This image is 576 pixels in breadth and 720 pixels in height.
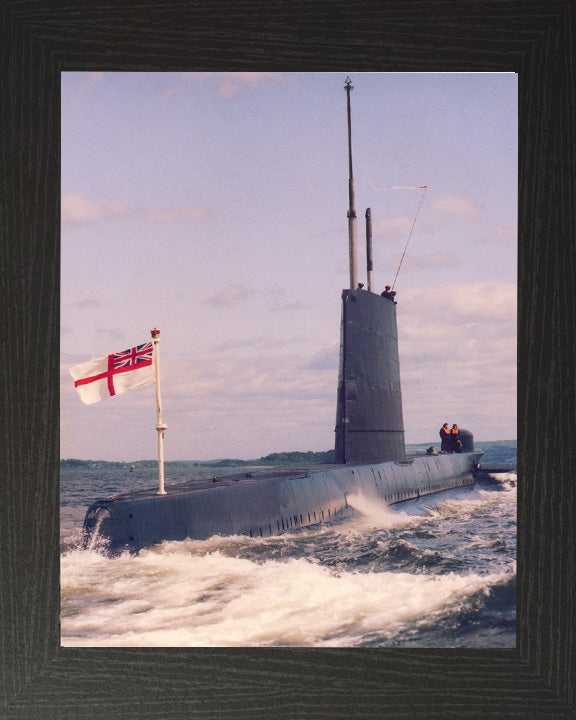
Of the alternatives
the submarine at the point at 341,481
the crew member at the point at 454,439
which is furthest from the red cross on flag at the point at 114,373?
the crew member at the point at 454,439

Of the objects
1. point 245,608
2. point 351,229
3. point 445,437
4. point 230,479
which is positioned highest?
point 351,229

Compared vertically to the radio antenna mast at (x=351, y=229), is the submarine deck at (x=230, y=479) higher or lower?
lower

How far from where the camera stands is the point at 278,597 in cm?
441

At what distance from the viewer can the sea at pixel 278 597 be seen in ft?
12.1

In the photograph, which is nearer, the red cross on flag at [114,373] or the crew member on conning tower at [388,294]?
the red cross on flag at [114,373]

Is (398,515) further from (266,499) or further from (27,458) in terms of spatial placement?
(27,458)

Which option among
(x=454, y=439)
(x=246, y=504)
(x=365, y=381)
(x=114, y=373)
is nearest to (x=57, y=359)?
(x=114, y=373)

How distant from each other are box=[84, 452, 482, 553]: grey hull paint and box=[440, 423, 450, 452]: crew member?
4794 millimetres

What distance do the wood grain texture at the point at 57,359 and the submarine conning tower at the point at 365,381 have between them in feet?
24.4

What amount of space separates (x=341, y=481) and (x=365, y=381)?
1.65 m

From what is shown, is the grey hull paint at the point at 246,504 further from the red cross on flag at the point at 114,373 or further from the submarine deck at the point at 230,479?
the red cross on flag at the point at 114,373

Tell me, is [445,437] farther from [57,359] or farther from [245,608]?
[57,359]

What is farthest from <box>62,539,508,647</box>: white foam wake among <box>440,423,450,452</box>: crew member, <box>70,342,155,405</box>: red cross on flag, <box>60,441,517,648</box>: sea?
<box>440,423,450,452</box>: crew member

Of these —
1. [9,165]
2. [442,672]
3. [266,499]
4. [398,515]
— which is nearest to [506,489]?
[398,515]
